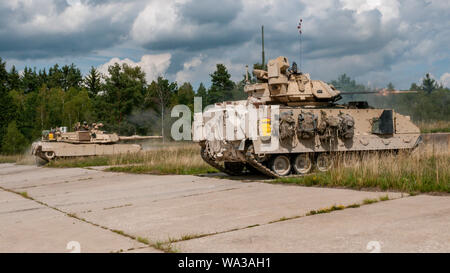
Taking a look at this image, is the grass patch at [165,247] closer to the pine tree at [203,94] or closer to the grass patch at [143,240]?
the grass patch at [143,240]

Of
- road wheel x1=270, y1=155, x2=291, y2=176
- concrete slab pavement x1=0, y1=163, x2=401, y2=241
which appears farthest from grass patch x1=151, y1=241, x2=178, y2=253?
road wheel x1=270, y1=155, x2=291, y2=176

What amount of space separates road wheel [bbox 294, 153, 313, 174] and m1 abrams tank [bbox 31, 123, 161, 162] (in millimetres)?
14573

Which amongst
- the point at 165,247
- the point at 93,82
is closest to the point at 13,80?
the point at 93,82

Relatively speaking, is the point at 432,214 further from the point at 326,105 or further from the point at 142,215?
the point at 326,105

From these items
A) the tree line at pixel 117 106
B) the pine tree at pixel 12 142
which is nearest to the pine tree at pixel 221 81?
the tree line at pixel 117 106

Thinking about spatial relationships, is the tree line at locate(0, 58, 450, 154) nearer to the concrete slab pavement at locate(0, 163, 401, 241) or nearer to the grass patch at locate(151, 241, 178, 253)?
the concrete slab pavement at locate(0, 163, 401, 241)

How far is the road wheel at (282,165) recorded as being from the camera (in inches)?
458

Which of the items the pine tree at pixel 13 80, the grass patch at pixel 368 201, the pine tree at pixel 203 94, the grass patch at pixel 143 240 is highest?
the pine tree at pixel 13 80

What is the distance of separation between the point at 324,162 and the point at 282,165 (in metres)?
1.31

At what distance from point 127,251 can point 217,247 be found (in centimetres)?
85

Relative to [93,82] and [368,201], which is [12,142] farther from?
[368,201]

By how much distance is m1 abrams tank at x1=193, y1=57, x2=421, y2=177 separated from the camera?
11305mm

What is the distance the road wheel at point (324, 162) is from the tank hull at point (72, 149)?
15300 millimetres

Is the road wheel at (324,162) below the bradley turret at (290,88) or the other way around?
below
